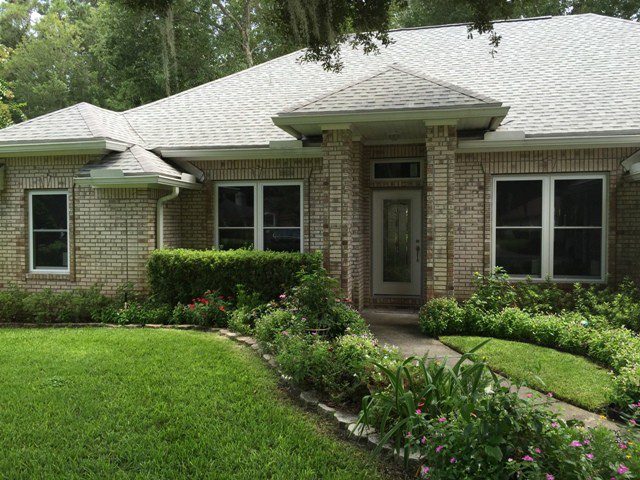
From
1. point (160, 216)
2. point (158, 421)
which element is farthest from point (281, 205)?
point (158, 421)

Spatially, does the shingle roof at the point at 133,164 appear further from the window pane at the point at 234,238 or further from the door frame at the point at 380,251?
the door frame at the point at 380,251

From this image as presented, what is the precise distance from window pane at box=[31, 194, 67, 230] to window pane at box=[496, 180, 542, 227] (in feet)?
27.2

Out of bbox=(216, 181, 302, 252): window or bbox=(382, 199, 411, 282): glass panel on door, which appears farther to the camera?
bbox=(382, 199, 411, 282): glass panel on door

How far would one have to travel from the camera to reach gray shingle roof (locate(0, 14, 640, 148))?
896 centimetres

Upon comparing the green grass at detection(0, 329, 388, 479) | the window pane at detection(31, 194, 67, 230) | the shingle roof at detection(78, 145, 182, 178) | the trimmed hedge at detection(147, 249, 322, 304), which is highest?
the shingle roof at detection(78, 145, 182, 178)

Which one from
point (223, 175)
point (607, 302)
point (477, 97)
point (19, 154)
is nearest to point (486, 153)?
point (477, 97)

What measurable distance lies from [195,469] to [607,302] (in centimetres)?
688

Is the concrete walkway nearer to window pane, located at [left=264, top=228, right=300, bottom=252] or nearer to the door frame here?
the door frame

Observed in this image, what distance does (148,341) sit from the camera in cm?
663

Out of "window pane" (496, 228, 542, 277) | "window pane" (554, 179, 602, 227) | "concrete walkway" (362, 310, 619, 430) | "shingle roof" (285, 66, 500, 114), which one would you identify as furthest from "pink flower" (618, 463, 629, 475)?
"window pane" (554, 179, 602, 227)

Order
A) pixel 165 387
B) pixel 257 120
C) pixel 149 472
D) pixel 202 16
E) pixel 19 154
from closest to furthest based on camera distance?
pixel 149 472, pixel 165 387, pixel 19 154, pixel 257 120, pixel 202 16

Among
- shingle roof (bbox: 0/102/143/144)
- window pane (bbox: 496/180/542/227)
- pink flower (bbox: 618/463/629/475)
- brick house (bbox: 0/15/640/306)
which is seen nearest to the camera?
pink flower (bbox: 618/463/629/475)

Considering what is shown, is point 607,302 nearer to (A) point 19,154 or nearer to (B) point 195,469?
(B) point 195,469

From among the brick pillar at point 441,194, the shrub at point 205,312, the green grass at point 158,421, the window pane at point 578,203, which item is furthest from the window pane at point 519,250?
the green grass at point 158,421
